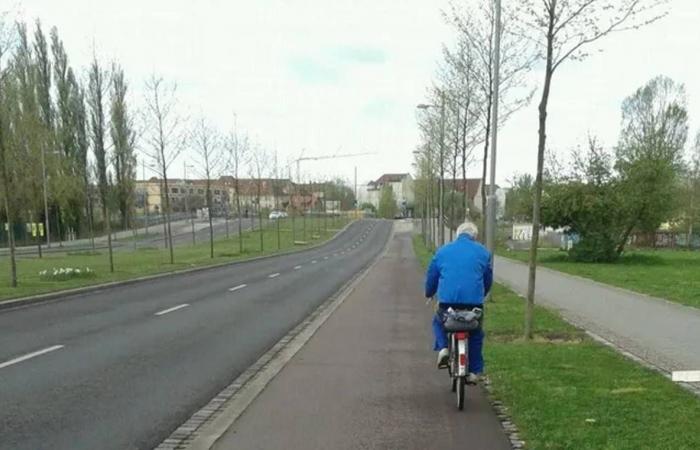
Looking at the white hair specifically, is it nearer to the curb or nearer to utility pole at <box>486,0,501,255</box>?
the curb

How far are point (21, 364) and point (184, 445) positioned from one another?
4.47 meters

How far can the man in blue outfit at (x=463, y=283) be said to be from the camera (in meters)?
6.68

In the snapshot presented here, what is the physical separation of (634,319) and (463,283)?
7691mm

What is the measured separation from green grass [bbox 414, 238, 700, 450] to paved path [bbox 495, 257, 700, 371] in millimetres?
719

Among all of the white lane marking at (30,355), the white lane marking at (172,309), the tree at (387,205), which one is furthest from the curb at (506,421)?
the tree at (387,205)

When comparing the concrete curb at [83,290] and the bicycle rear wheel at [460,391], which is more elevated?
the bicycle rear wheel at [460,391]

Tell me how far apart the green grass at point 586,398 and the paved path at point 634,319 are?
28.3 inches

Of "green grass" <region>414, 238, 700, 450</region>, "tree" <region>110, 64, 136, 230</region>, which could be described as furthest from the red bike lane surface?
"tree" <region>110, 64, 136, 230</region>

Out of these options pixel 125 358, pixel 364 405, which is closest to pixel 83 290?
pixel 125 358

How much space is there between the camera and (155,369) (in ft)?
28.6

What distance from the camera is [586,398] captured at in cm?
643

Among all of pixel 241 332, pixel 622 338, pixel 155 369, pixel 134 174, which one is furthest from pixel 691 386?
pixel 134 174

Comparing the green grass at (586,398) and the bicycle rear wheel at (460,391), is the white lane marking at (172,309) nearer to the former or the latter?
the green grass at (586,398)

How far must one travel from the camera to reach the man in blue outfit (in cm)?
668
